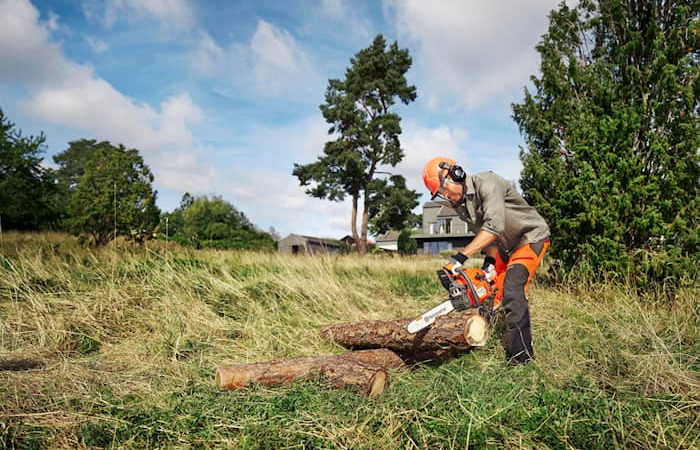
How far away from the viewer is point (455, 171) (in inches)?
159

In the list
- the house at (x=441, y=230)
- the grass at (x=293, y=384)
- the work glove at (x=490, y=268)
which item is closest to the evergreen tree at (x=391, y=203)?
the house at (x=441, y=230)

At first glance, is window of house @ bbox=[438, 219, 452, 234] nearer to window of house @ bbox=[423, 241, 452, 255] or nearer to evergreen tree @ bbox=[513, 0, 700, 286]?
window of house @ bbox=[423, 241, 452, 255]

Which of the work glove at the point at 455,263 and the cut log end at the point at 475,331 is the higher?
the work glove at the point at 455,263

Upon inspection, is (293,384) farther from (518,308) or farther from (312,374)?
(518,308)

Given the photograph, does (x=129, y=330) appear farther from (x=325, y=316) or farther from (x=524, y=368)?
(x=524, y=368)

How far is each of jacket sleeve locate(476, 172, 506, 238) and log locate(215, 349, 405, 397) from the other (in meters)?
1.44

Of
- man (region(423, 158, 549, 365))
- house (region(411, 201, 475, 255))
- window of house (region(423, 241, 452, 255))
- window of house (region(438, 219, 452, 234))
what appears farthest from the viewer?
window of house (region(423, 241, 452, 255))

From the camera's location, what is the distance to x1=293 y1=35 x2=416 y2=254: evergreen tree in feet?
84.4

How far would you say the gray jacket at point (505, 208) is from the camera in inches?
156

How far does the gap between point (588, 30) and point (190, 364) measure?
7.95m

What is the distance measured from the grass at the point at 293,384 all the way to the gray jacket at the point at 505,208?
3.42 ft

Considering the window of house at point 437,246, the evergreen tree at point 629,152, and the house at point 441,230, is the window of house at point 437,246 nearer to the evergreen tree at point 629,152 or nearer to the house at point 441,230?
the house at point 441,230

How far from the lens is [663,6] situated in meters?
6.97

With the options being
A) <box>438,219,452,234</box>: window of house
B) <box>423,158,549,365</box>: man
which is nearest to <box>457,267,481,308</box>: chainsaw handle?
<box>423,158,549,365</box>: man
